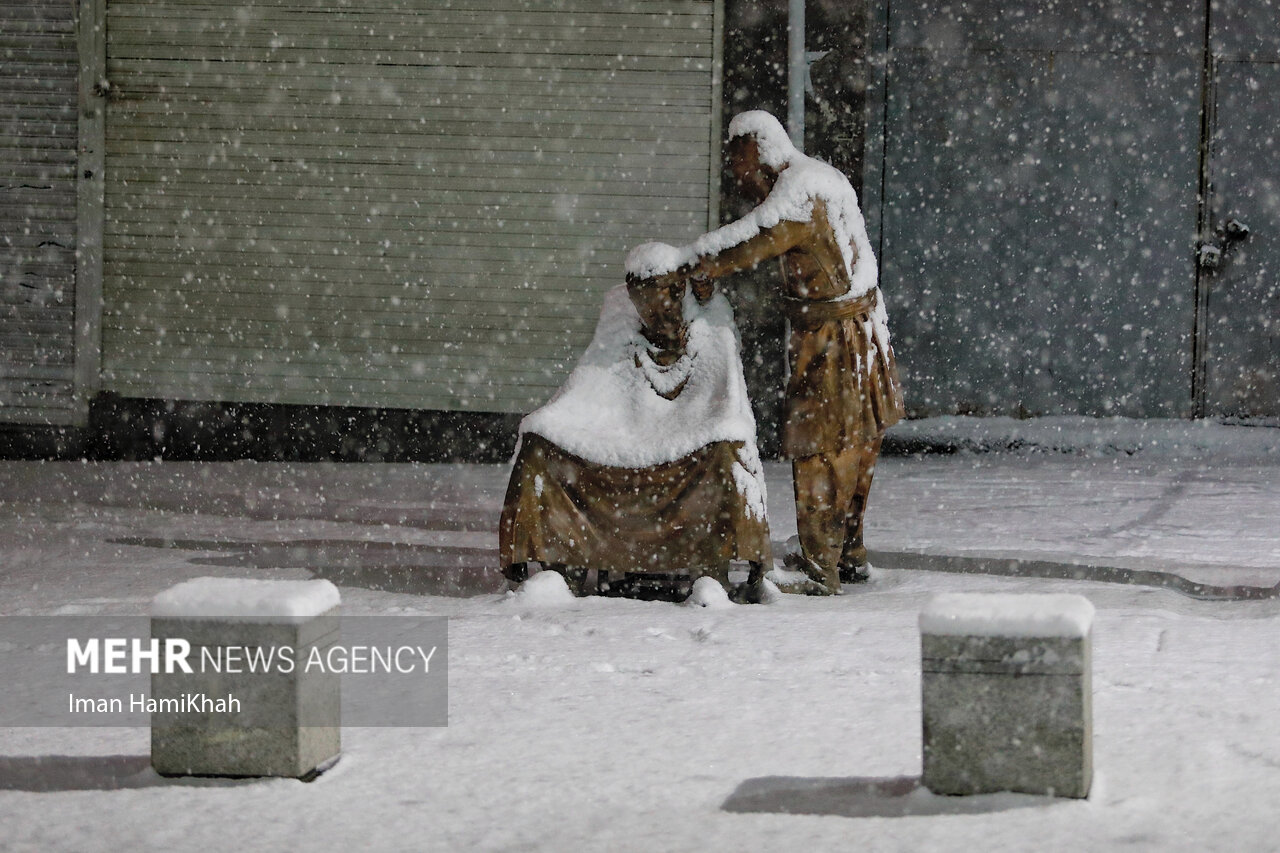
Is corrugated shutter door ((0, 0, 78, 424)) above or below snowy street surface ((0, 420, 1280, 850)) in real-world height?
above

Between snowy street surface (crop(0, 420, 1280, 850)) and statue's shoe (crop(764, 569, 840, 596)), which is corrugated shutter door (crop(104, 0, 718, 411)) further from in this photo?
statue's shoe (crop(764, 569, 840, 596))

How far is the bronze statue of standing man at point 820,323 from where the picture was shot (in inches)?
240

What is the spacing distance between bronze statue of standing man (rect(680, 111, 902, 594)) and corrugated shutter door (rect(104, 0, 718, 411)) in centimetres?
506

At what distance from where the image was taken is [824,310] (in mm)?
6254

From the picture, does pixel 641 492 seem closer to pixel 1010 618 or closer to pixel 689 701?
pixel 689 701

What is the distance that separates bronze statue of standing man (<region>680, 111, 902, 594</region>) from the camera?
6.11 m

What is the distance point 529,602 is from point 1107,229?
7864mm

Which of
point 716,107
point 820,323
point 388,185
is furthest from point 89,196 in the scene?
point 820,323

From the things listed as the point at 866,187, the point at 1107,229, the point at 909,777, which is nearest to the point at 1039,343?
the point at 1107,229

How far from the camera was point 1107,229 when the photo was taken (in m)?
12.1

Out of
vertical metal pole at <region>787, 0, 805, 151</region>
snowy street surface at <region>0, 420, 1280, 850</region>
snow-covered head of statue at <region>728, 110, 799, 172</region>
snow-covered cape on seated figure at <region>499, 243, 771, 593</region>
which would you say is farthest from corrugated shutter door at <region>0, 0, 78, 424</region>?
snow-covered head of statue at <region>728, 110, 799, 172</region>

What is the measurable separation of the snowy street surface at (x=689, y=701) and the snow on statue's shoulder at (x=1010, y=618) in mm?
407

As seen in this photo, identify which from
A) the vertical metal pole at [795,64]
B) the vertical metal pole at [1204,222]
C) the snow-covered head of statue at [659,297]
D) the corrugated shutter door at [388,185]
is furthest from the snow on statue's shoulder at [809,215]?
the vertical metal pole at [1204,222]

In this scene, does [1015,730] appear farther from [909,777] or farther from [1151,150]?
[1151,150]
